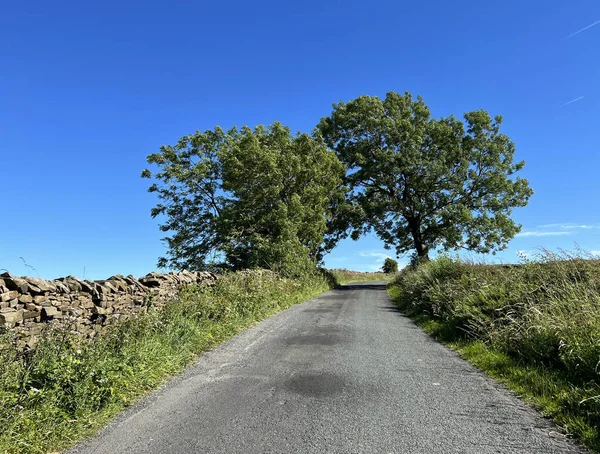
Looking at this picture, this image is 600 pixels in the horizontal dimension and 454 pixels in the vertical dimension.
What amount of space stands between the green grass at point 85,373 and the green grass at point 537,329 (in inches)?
212

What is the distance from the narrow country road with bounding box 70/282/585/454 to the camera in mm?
3996

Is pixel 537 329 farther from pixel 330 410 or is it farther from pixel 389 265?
pixel 389 265

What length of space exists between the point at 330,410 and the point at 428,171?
2803 cm

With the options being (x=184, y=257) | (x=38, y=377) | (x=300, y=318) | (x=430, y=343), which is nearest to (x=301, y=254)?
(x=184, y=257)

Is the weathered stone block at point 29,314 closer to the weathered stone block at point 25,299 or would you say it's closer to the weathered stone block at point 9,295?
the weathered stone block at point 25,299

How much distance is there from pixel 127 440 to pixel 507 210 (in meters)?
33.5

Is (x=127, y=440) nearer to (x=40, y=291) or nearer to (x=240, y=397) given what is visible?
(x=240, y=397)

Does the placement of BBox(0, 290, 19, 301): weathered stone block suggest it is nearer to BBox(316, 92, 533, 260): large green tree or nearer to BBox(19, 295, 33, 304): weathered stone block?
BBox(19, 295, 33, 304): weathered stone block

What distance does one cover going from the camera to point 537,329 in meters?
7.05

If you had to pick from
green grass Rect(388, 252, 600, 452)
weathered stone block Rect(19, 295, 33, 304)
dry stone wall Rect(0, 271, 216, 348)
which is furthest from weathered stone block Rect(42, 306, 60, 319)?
green grass Rect(388, 252, 600, 452)

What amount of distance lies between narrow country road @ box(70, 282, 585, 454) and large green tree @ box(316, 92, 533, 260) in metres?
24.4

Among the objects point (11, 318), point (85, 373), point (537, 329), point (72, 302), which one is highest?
point (72, 302)

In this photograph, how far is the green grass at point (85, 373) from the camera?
412cm

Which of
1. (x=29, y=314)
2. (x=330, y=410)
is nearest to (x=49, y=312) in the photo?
(x=29, y=314)
